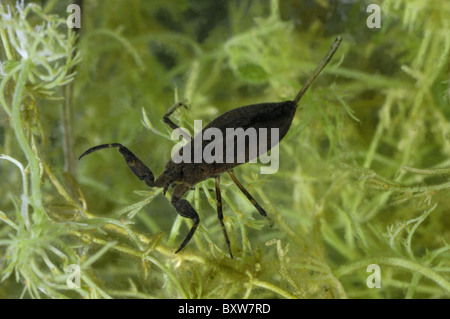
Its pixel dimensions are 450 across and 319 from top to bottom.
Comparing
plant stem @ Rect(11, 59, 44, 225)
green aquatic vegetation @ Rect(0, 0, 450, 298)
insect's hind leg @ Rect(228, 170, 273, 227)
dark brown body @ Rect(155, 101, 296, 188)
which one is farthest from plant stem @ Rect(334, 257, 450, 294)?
plant stem @ Rect(11, 59, 44, 225)

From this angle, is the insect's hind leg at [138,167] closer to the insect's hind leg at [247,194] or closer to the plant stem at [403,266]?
the insect's hind leg at [247,194]

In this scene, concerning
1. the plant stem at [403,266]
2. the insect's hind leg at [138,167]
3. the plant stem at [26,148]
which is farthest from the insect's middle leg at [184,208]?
the plant stem at [403,266]

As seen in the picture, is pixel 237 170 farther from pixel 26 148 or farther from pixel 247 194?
pixel 26 148

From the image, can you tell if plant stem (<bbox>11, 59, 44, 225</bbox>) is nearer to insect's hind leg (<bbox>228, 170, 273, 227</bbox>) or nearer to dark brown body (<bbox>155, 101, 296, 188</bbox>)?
dark brown body (<bbox>155, 101, 296, 188</bbox>)

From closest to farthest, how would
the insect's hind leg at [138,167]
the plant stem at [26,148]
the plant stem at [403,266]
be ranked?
the plant stem at [26,148] < the plant stem at [403,266] < the insect's hind leg at [138,167]

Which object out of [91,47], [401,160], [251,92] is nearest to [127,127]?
[91,47]

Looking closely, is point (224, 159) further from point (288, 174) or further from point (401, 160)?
point (401, 160)

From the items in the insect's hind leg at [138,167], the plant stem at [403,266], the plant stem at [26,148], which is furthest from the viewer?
the insect's hind leg at [138,167]
